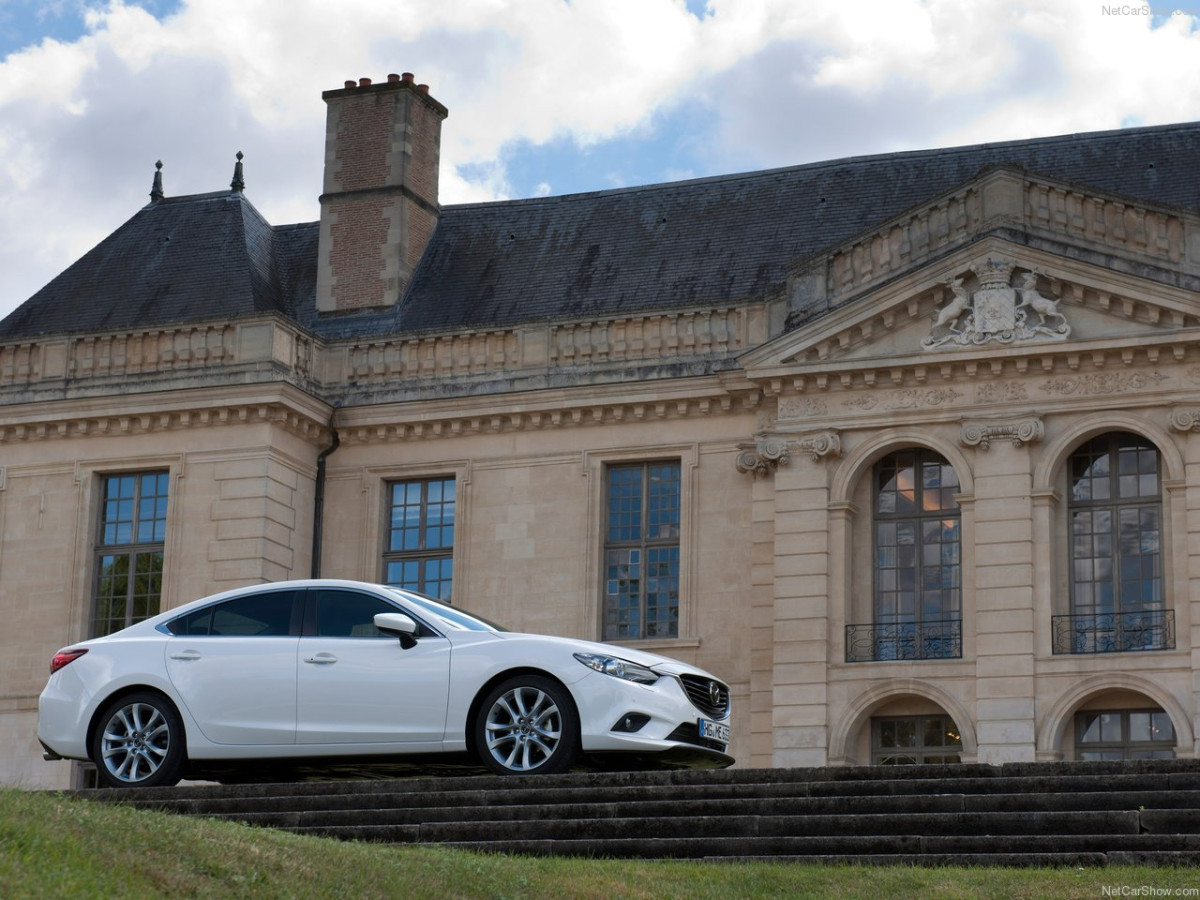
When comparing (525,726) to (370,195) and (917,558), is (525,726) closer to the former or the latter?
(917,558)

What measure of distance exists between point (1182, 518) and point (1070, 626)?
179 centimetres

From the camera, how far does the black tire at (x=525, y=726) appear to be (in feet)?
50.0

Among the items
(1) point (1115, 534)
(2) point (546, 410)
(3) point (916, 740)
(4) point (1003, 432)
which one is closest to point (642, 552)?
(2) point (546, 410)

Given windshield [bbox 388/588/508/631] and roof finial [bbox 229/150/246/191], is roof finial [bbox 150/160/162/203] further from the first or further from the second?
windshield [bbox 388/588/508/631]

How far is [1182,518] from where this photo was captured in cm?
2441

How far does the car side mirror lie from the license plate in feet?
7.28

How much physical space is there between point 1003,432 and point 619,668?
1100 cm

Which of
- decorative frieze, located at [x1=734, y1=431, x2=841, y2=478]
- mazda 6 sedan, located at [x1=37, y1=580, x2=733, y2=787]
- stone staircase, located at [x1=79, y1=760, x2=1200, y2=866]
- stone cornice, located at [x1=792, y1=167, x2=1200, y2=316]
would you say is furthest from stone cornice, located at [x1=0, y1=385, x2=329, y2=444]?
stone staircase, located at [x1=79, y1=760, x2=1200, y2=866]

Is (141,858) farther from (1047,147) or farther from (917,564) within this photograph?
(1047,147)

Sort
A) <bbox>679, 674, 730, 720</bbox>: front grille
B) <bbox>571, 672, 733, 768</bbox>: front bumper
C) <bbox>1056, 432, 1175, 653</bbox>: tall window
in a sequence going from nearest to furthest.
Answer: <bbox>571, 672, 733, 768</bbox>: front bumper < <bbox>679, 674, 730, 720</bbox>: front grille < <bbox>1056, 432, 1175, 653</bbox>: tall window

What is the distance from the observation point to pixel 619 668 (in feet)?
50.5

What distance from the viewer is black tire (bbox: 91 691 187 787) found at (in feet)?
52.6

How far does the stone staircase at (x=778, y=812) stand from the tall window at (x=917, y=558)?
11.1 meters

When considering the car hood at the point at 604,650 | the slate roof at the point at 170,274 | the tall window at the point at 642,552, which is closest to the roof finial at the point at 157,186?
the slate roof at the point at 170,274
